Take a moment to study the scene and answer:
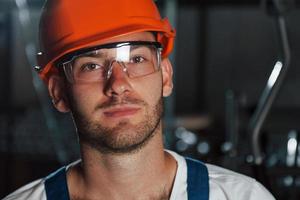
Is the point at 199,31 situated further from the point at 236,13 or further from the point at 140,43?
the point at 140,43

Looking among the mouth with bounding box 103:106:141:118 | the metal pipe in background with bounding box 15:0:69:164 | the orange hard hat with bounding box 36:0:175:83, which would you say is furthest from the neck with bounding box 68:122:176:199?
the metal pipe in background with bounding box 15:0:69:164

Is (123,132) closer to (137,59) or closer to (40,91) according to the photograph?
(137,59)

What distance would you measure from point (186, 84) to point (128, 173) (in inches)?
184

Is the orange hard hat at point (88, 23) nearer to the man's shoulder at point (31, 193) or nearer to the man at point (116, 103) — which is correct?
the man at point (116, 103)

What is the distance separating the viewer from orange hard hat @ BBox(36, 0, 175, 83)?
56.5 inches

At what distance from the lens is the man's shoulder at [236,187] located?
1.46 m

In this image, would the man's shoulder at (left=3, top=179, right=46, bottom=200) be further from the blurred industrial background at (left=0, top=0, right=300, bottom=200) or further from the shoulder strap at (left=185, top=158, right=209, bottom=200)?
the blurred industrial background at (left=0, top=0, right=300, bottom=200)

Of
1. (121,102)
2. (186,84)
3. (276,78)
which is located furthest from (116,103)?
(186,84)

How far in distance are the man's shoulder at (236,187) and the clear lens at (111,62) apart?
0.86 feet

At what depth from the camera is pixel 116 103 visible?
54.8 inches

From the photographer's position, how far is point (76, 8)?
1.47 m

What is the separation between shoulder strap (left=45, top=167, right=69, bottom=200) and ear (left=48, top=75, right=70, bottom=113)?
14cm

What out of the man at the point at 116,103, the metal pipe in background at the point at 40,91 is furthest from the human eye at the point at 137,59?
the metal pipe in background at the point at 40,91

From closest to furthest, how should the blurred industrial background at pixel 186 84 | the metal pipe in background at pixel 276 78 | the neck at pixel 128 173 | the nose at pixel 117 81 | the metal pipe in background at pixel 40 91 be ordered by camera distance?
the nose at pixel 117 81
the neck at pixel 128 173
the metal pipe in background at pixel 276 78
the blurred industrial background at pixel 186 84
the metal pipe in background at pixel 40 91
